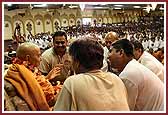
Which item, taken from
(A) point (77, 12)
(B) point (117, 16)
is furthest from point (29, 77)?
(B) point (117, 16)

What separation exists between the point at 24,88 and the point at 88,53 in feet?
1.35

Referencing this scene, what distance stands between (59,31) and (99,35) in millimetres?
231

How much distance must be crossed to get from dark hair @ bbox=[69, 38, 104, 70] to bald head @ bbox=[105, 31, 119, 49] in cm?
32

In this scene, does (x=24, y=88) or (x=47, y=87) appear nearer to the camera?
(x=24, y=88)

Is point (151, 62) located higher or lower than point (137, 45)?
lower

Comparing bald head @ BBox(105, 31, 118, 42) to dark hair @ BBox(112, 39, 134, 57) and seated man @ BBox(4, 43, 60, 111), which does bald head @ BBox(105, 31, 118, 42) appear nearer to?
dark hair @ BBox(112, 39, 134, 57)

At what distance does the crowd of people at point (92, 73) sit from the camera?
175 cm

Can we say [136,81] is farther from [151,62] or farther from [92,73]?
[151,62]

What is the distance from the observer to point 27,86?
2004 millimetres

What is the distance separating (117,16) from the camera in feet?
7.29

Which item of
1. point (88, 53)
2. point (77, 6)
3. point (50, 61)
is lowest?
point (50, 61)

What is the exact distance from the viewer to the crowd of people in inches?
68.7

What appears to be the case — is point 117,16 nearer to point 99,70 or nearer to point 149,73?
point 149,73

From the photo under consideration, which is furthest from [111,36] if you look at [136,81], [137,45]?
[136,81]
